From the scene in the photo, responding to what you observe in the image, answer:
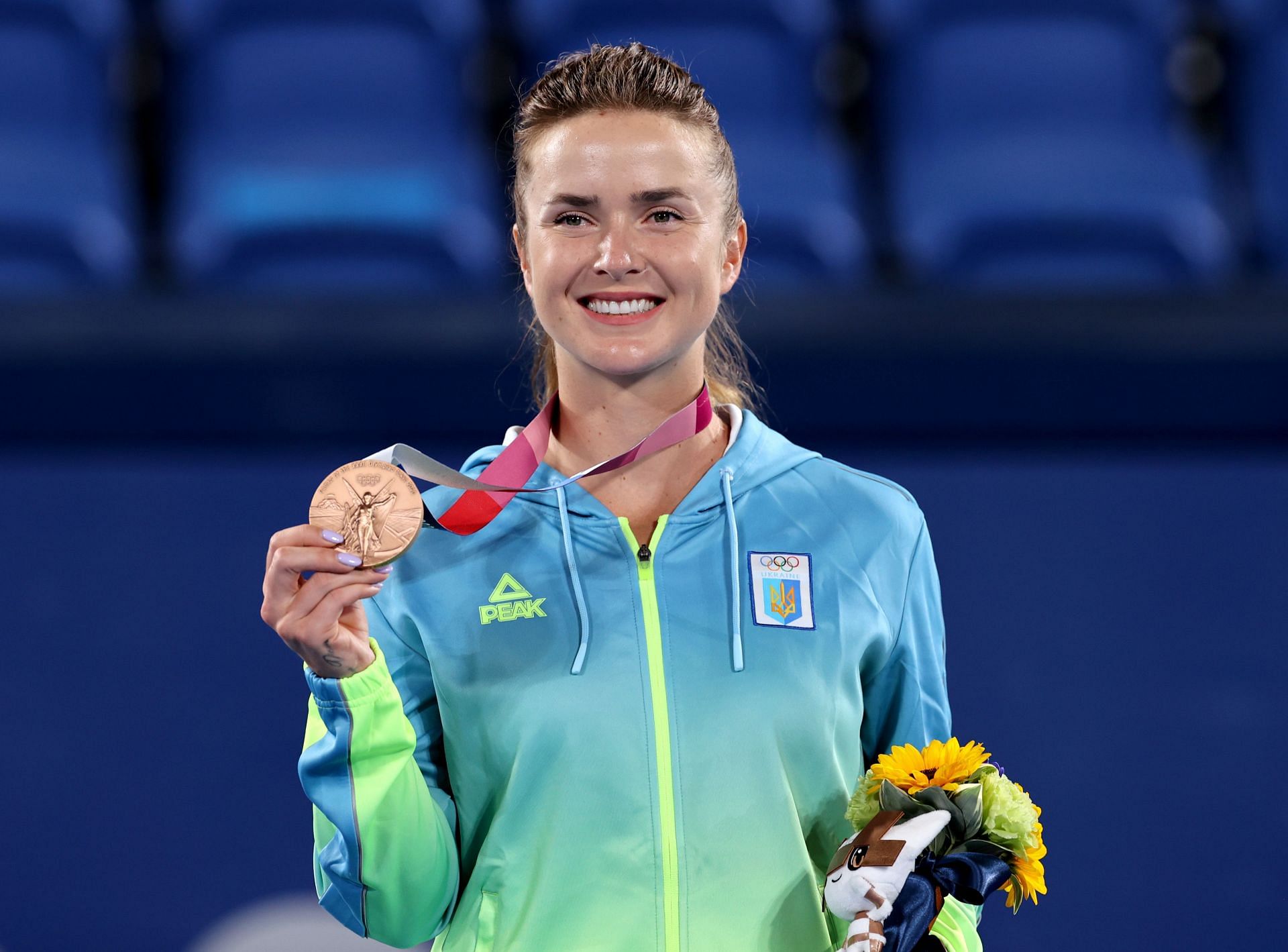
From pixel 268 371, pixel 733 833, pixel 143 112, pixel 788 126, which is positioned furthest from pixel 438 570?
pixel 143 112

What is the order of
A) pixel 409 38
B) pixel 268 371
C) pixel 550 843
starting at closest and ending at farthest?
1. pixel 550 843
2. pixel 268 371
3. pixel 409 38

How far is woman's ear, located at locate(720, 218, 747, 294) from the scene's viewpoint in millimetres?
1740

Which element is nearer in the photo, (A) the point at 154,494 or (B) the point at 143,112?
(A) the point at 154,494

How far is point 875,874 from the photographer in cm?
148

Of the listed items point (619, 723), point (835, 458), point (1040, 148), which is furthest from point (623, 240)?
point (1040, 148)

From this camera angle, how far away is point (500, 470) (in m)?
1.71

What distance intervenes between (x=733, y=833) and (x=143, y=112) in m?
3.03

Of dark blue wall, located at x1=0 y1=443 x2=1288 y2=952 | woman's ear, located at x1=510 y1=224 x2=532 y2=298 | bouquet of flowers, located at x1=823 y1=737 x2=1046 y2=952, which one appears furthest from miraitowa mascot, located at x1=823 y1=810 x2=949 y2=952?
dark blue wall, located at x1=0 y1=443 x2=1288 y2=952

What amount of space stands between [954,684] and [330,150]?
183cm

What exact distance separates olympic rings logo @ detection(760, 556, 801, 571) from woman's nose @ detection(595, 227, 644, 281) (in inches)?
13.2

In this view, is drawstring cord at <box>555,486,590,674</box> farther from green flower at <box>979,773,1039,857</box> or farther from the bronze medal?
green flower at <box>979,773,1039,857</box>

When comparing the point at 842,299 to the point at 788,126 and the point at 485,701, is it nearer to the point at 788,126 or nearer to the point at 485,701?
the point at 788,126

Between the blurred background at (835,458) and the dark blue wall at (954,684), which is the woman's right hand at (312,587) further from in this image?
the dark blue wall at (954,684)

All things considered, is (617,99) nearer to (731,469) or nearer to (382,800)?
(731,469)
